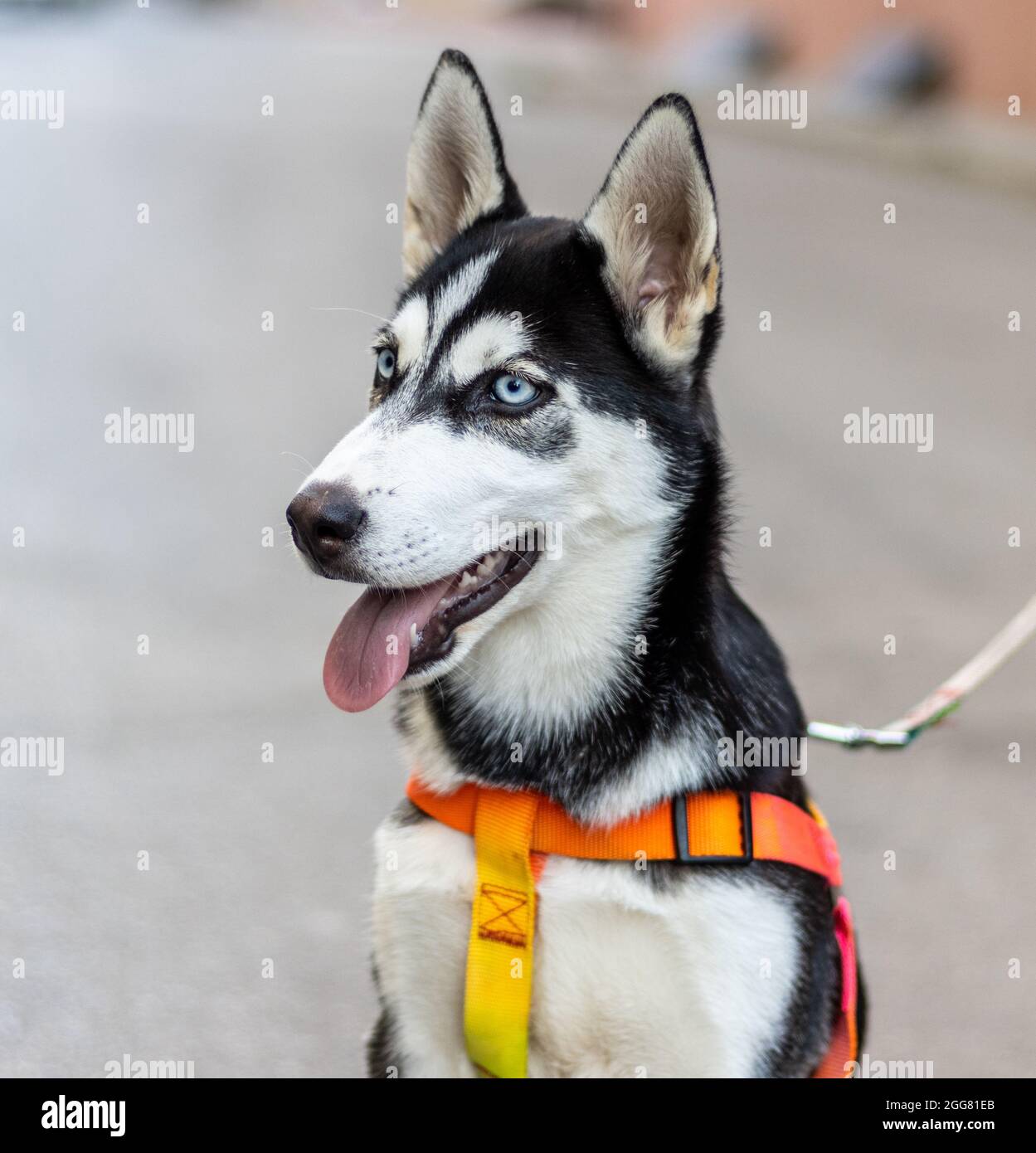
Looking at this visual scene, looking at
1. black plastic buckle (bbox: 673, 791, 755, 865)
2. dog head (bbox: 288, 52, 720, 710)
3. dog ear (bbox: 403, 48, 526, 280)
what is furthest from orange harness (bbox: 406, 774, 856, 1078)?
dog ear (bbox: 403, 48, 526, 280)

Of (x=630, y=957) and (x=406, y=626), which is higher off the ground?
(x=406, y=626)

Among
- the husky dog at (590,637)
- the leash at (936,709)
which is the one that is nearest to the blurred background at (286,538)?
the husky dog at (590,637)

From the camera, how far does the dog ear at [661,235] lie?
2514mm

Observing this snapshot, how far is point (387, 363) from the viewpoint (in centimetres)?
282

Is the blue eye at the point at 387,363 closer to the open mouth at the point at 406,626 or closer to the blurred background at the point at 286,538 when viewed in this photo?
the open mouth at the point at 406,626

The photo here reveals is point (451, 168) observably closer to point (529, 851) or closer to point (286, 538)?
point (529, 851)

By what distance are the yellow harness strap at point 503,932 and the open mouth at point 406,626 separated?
34cm

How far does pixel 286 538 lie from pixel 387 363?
2.20 m

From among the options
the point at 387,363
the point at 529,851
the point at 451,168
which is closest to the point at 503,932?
the point at 529,851

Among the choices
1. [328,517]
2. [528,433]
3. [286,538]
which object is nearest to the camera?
[328,517]

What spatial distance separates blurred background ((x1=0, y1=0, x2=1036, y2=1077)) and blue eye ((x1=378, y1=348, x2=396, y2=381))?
0.75m

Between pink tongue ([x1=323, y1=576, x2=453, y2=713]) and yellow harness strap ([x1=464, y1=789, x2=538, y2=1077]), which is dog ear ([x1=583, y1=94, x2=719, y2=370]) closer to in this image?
pink tongue ([x1=323, y1=576, x2=453, y2=713])

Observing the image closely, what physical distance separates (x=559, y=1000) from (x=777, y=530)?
15.2 feet

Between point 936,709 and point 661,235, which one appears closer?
point 661,235
